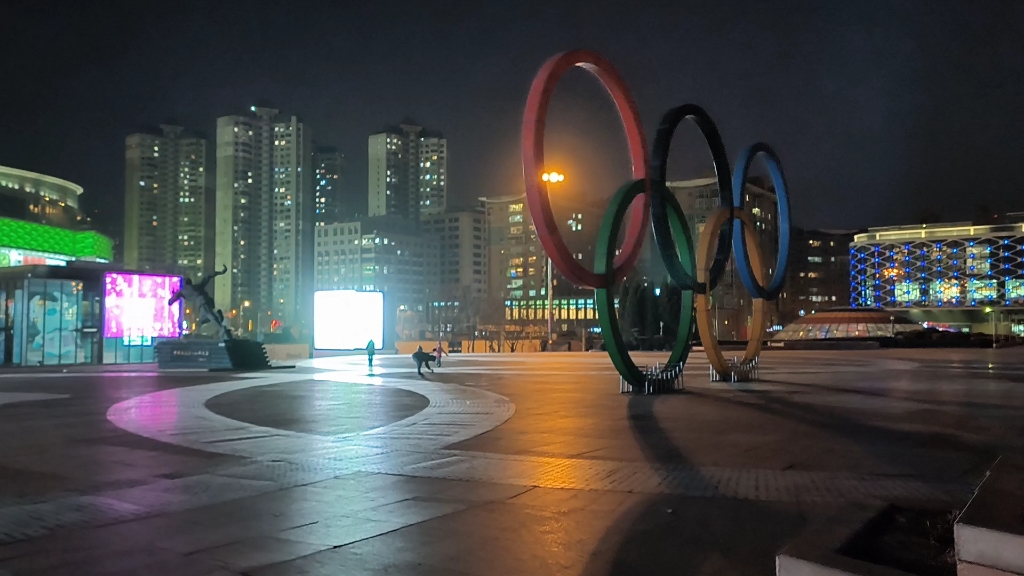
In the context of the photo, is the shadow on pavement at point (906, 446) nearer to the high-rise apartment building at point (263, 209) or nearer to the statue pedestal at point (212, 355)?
the statue pedestal at point (212, 355)

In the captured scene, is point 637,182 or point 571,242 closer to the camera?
point 637,182

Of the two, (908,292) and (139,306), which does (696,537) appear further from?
(908,292)

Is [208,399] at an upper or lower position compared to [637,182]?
lower

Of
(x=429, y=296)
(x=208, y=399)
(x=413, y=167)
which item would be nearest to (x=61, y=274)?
(x=208, y=399)

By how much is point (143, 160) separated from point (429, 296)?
65130 millimetres

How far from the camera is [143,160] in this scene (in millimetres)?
143250

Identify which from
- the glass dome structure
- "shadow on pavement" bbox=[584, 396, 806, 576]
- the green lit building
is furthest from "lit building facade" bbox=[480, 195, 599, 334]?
"shadow on pavement" bbox=[584, 396, 806, 576]

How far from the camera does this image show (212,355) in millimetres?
36031

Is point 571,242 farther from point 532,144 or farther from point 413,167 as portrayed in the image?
point 532,144

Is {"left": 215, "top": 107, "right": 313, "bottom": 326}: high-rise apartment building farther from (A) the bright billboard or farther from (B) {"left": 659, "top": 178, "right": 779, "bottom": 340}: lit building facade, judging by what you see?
(A) the bright billboard

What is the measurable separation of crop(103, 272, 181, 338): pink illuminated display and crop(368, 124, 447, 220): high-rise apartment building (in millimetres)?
124076

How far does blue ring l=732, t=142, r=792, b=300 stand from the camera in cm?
2581

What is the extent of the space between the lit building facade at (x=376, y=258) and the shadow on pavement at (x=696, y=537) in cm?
11978

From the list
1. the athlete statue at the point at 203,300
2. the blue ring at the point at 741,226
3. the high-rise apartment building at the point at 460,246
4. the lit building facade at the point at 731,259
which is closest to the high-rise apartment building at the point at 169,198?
the high-rise apartment building at the point at 460,246
